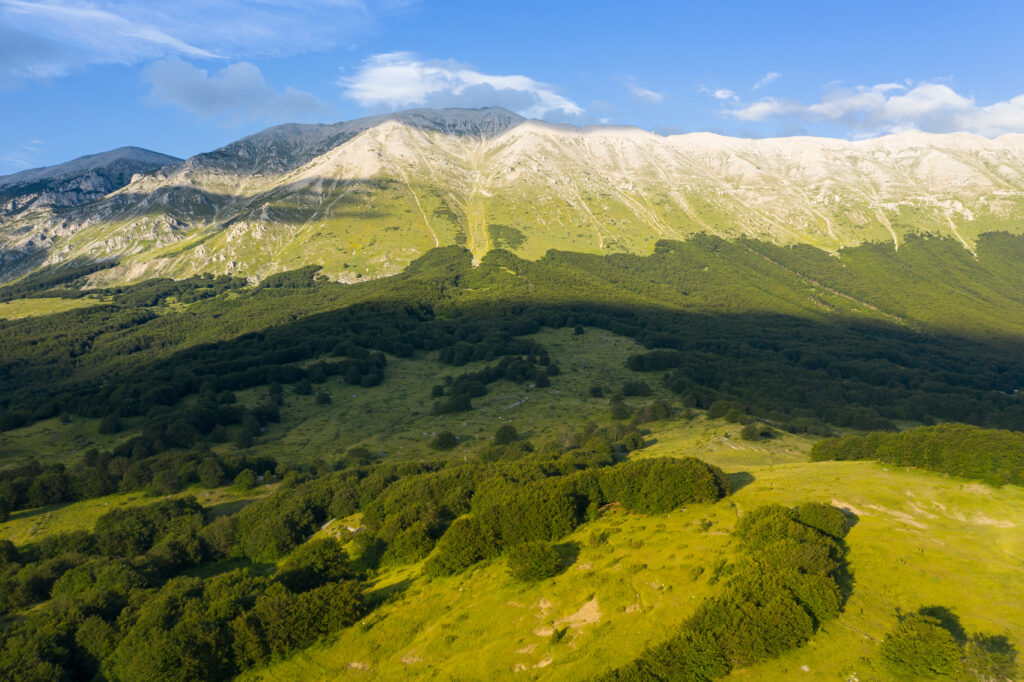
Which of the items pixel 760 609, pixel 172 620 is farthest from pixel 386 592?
pixel 760 609

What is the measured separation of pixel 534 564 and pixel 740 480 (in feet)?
81.6

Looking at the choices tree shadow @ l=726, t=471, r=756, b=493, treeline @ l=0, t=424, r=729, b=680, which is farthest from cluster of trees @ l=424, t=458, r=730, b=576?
tree shadow @ l=726, t=471, r=756, b=493

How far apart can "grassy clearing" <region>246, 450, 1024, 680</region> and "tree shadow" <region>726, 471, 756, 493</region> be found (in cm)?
499

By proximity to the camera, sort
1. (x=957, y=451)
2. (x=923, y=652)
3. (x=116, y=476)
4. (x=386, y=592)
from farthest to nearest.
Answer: (x=116, y=476) < (x=957, y=451) < (x=386, y=592) < (x=923, y=652)

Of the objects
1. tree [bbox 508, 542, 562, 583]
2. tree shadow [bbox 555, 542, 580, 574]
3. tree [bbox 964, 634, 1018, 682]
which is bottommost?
tree shadow [bbox 555, 542, 580, 574]

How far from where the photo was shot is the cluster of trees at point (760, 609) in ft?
79.2

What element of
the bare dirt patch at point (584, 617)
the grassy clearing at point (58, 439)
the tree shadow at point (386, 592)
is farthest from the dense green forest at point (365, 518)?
the bare dirt patch at point (584, 617)

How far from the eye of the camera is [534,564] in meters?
35.0

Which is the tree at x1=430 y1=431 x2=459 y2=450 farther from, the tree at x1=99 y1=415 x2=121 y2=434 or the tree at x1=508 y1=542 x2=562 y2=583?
the tree at x1=99 y1=415 x2=121 y2=434

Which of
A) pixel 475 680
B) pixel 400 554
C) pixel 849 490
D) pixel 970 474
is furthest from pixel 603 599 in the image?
pixel 970 474

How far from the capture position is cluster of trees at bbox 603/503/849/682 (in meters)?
24.1

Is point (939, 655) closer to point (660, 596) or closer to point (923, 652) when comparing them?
point (923, 652)

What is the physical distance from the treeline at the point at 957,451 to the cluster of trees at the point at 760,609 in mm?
20133

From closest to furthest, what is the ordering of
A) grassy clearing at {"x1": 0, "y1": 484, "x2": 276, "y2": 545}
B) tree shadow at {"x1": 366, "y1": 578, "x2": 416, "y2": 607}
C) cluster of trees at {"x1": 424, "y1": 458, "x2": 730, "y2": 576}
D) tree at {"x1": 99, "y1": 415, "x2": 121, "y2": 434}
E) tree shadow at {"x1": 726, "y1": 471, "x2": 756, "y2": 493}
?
tree shadow at {"x1": 366, "y1": 578, "x2": 416, "y2": 607} → cluster of trees at {"x1": 424, "y1": 458, "x2": 730, "y2": 576} → tree shadow at {"x1": 726, "y1": 471, "x2": 756, "y2": 493} → grassy clearing at {"x1": 0, "y1": 484, "x2": 276, "y2": 545} → tree at {"x1": 99, "y1": 415, "x2": 121, "y2": 434}
